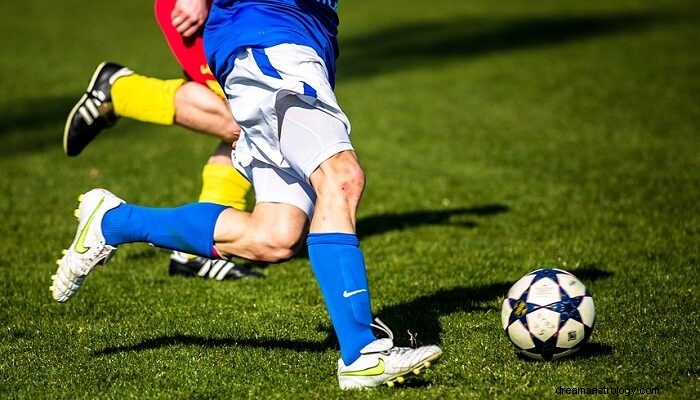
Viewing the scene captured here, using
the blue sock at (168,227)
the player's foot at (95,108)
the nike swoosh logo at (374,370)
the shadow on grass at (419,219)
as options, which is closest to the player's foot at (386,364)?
the nike swoosh logo at (374,370)

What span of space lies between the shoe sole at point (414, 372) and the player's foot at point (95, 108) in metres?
2.74

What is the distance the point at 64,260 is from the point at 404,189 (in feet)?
13.7

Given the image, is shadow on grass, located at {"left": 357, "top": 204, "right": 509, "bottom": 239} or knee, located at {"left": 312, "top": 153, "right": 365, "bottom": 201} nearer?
knee, located at {"left": 312, "top": 153, "right": 365, "bottom": 201}

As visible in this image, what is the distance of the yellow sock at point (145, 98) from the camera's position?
5574mm

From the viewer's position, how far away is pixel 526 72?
1391 cm

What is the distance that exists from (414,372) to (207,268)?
2342mm

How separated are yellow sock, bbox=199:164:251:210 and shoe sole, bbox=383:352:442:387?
2162 millimetres

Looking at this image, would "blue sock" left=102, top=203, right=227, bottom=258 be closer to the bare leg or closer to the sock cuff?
the sock cuff

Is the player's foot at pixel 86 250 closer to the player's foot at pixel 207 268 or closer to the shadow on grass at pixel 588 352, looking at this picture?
the player's foot at pixel 207 268

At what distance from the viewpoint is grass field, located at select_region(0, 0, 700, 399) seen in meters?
4.16

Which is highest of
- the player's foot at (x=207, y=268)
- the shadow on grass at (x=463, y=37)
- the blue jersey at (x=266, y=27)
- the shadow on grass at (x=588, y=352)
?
the blue jersey at (x=266, y=27)

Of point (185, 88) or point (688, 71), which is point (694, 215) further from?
point (688, 71)

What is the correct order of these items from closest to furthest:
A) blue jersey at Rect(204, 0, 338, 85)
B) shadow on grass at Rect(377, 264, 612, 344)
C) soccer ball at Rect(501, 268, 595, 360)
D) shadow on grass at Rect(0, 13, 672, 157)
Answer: blue jersey at Rect(204, 0, 338, 85) < soccer ball at Rect(501, 268, 595, 360) < shadow on grass at Rect(377, 264, 612, 344) < shadow on grass at Rect(0, 13, 672, 157)

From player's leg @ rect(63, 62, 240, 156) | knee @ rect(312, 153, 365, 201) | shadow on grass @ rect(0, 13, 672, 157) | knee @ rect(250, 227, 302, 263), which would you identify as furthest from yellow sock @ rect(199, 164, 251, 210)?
shadow on grass @ rect(0, 13, 672, 157)
